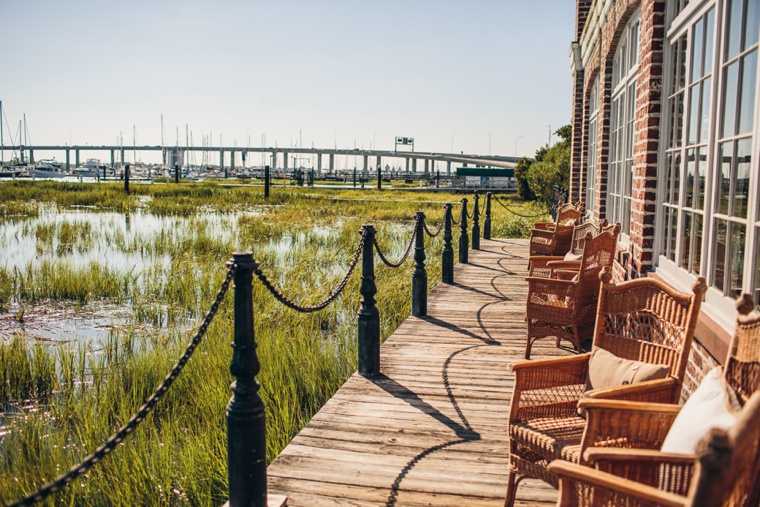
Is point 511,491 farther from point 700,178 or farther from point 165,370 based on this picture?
point 165,370

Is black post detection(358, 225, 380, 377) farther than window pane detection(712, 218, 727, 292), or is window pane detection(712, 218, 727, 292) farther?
black post detection(358, 225, 380, 377)

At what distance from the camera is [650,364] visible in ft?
10.4

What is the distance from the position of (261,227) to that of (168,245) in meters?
3.98

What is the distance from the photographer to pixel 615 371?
3.26 meters

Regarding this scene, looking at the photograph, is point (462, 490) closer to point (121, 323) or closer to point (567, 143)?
point (121, 323)

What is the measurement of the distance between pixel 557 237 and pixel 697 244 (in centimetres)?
536

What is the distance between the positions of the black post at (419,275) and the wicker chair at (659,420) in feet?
15.7

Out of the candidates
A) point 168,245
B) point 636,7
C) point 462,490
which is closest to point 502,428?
point 462,490

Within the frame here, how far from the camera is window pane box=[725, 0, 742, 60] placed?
3.55m

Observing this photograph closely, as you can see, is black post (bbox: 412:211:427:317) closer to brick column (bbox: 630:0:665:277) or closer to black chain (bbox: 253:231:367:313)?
black chain (bbox: 253:231:367:313)

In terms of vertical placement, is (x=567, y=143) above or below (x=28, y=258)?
above

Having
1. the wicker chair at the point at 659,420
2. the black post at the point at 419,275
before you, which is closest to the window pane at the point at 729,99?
the wicker chair at the point at 659,420

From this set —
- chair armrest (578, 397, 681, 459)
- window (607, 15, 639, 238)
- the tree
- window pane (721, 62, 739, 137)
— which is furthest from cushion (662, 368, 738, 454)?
the tree

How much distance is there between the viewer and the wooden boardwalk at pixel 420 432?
3.46 metres
